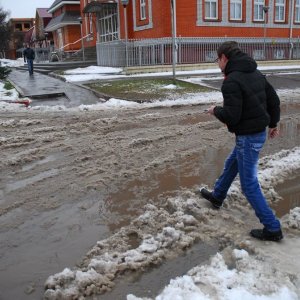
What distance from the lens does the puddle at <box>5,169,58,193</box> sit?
19.7 feet

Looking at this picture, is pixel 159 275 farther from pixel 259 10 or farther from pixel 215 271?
pixel 259 10

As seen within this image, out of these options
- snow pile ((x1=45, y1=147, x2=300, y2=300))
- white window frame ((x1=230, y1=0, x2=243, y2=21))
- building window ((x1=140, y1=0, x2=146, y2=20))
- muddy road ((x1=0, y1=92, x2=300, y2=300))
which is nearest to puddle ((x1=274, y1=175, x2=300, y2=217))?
muddy road ((x1=0, y1=92, x2=300, y2=300))

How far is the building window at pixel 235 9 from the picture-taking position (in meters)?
27.3

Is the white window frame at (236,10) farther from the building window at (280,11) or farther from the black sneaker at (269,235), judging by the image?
the black sneaker at (269,235)

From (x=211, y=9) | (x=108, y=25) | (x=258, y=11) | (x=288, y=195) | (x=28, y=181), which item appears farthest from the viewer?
(x=108, y=25)

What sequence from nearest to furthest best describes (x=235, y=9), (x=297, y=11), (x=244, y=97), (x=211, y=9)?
(x=244, y=97)
(x=211, y=9)
(x=235, y=9)
(x=297, y=11)

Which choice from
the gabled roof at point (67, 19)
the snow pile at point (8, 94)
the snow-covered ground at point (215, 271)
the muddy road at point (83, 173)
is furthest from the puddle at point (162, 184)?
the gabled roof at point (67, 19)

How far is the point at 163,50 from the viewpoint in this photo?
80.6ft

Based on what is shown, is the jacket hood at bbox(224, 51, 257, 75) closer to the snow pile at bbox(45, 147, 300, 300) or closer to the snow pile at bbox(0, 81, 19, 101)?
the snow pile at bbox(45, 147, 300, 300)

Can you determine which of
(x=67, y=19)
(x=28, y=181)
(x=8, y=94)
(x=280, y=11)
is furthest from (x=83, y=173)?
(x=67, y=19)

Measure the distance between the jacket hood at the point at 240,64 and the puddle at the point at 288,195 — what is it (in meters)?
1.88

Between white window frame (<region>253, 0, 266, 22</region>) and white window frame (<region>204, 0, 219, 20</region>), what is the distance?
3362 mm

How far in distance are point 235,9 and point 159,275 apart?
86.6 feet

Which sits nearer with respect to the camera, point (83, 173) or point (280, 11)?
point (83, 173)
